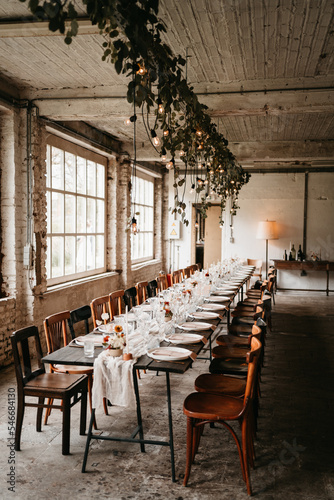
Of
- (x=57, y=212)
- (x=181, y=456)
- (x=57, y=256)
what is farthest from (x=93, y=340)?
(x=57, y=212)

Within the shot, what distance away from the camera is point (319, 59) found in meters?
4.86

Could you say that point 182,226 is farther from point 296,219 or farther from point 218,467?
point 218,467

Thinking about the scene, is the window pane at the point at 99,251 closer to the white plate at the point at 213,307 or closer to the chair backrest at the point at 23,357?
the white plate at the point at 213,307

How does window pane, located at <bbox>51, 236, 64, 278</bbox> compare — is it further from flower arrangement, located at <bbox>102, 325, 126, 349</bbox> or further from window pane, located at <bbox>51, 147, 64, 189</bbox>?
flower arrangement, located at <bbox>102, 325, 126, 349</bbox>

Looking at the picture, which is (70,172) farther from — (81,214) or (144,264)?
(144,264)

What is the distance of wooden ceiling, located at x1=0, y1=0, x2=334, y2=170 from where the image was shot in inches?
155

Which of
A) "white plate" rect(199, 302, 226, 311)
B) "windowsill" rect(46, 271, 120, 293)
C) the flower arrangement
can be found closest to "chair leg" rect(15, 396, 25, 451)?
the flower arrangement

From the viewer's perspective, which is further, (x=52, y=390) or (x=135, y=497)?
(x=52, y=390)

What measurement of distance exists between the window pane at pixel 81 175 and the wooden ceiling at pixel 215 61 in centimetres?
180

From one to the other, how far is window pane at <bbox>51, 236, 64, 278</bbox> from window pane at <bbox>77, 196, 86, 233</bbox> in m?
0.75

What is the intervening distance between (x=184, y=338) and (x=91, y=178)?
5473mm

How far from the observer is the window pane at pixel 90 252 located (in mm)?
8539

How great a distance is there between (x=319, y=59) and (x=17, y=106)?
3.89 meters

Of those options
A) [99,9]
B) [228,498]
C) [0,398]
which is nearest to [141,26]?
[99,9]
